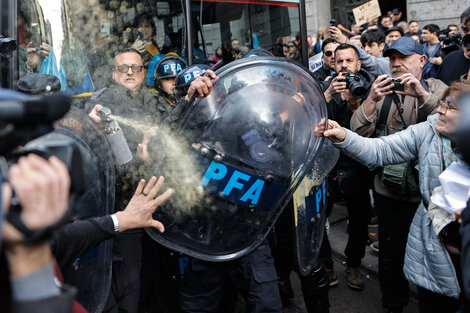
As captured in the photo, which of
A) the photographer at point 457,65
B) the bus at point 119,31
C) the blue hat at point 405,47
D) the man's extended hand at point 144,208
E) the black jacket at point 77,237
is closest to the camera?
the black jacket at point 77,237

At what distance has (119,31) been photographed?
11.3 ft

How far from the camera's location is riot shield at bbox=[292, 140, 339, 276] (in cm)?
232

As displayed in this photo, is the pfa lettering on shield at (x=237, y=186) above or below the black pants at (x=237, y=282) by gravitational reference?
above

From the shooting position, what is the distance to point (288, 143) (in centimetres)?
212

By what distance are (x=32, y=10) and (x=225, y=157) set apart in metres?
1.99

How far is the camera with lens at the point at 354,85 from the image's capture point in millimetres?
2936

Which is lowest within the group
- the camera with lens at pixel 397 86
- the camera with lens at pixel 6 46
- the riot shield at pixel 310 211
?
the riot shield at pixel 310 211

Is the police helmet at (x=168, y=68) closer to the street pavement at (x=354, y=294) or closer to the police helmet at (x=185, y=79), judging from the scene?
the police helmet at (x=185, y=79)

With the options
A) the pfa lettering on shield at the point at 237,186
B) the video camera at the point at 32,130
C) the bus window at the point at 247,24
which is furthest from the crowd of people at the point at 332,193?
the bus window at the point at 247,24

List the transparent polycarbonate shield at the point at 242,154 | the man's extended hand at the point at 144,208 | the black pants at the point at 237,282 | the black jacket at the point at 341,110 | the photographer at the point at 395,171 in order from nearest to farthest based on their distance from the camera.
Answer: the man's extended hand at the point at 144,208 → the transparent polycarbonate shield at the point at 242,154 → the black pants at the point at 237,282 → the photographer at the point at 395,171 → the black jacket at the point at 341,110

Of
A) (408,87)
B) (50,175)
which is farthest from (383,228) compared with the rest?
(50,175)

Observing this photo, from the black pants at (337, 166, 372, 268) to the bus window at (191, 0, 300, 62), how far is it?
1.48 m

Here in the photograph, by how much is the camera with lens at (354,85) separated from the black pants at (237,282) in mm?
1214

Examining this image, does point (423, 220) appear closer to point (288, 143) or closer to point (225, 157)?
point (288, 143)
